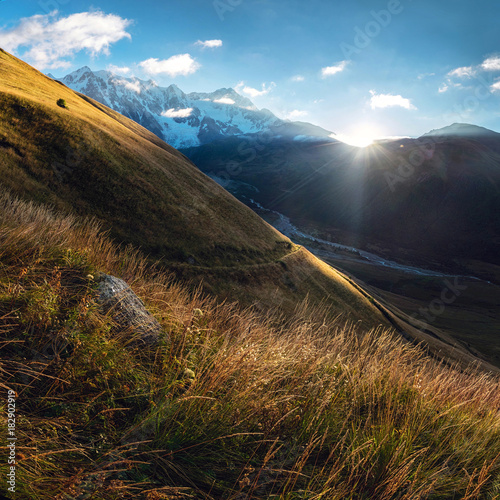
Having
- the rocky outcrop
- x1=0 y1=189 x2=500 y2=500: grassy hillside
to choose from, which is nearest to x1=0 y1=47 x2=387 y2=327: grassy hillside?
the rocky outcrop

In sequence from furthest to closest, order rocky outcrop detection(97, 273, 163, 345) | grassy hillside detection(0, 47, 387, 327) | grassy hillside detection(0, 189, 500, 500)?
grassy hillside detection(0, 47, 387, 327) → rocky outcrop detection(97, 273, 163, 345) → grassy hillside detection(0, 189, 500, 500)

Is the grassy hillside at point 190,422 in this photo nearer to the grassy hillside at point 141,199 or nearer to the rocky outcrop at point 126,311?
the rocky outcrop at point 126,311

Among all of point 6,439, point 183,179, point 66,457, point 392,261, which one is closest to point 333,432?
point 66,457

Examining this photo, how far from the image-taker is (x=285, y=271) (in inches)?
940

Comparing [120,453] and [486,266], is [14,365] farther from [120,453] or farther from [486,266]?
[486,266]

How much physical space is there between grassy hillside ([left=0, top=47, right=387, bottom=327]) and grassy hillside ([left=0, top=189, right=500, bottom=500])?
39.7 feet

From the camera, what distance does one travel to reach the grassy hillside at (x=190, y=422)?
2.71 meters

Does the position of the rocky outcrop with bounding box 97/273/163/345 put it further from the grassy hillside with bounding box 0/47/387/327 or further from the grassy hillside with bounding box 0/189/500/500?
the grassy hillside with bounding box 0/47/387/327

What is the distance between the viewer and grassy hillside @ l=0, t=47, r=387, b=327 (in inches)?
618

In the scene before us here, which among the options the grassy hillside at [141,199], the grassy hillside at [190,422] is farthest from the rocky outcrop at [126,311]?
the grassy hillside at [141,199]

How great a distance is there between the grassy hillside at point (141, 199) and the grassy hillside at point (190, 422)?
12.1 m

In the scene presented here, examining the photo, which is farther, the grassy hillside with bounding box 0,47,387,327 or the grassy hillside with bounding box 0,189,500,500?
the grassy hillside with bounding box 0,47,387,327

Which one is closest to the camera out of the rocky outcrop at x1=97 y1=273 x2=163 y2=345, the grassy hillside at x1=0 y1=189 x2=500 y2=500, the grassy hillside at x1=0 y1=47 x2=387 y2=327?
the grassy hillside at x1=0 y1=189 x2=500 y2=500

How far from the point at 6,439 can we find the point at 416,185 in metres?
227
